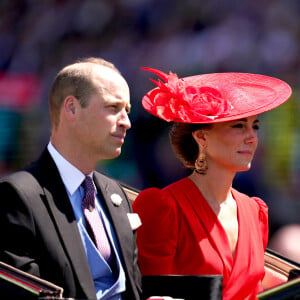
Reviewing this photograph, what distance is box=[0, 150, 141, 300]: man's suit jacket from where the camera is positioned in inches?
72.3

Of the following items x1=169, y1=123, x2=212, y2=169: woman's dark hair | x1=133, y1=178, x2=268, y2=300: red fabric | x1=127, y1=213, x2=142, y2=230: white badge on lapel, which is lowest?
x1=133, y1=178, x2=268, y2=300: red fabric

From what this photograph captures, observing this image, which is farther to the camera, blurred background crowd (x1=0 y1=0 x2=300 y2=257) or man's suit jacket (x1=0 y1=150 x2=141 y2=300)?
blurred background crowd (x1=0 y1=0 x2=300 y2=257)

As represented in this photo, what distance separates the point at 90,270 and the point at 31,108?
2.14 m

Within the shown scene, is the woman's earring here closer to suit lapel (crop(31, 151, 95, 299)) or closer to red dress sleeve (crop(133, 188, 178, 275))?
red dress sleeve (crop(133, 188, 178, 275))

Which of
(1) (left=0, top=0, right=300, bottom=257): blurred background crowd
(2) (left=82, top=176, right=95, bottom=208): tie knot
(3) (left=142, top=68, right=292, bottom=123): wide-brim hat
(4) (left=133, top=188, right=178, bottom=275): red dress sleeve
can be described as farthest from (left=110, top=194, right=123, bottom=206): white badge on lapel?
(1) (left=0, top=0, right=300, bottom=257): blurred background crowd

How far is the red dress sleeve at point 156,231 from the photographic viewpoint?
7.73 feet

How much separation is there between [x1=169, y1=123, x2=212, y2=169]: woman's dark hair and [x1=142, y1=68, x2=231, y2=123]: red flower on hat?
97 mm

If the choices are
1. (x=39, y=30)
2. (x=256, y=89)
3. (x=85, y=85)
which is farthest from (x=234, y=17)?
(x=85, y=85)

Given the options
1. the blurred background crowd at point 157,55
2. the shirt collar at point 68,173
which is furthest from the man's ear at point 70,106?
the blurred background crowd at point 157,55

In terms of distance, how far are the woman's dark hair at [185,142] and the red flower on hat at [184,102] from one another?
0.32ft

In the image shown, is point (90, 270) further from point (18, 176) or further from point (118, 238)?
point (18, 176)

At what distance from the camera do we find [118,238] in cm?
206

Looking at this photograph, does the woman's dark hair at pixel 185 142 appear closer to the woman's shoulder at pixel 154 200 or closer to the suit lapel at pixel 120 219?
the woman's shoulder at pixel 154 200

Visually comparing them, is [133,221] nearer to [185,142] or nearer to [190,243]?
[190,243]
